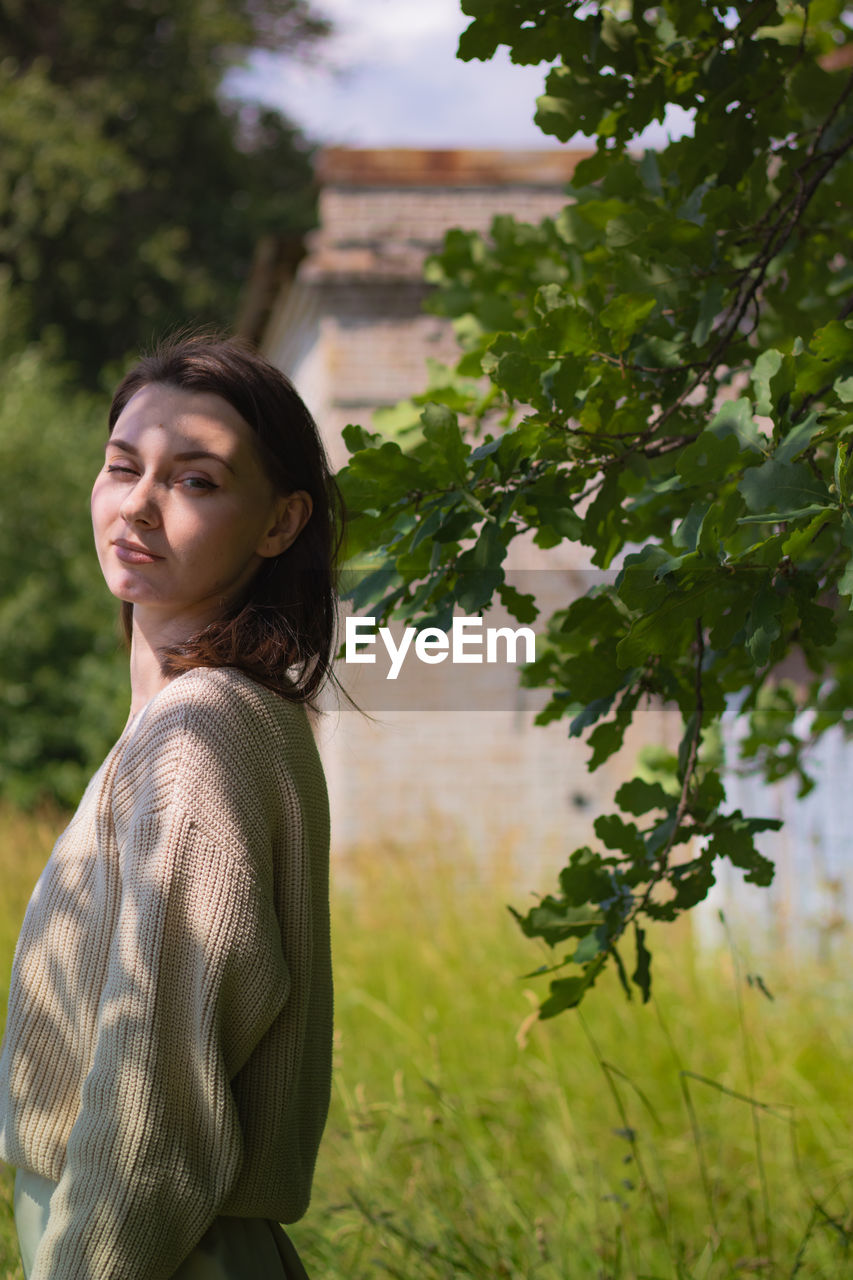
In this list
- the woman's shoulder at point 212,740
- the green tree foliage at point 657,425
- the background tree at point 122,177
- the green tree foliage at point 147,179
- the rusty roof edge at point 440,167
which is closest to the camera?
the woman's shoulder at point 212,740

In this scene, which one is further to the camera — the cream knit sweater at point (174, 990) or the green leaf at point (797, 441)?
the green leaf at point (797, 441)

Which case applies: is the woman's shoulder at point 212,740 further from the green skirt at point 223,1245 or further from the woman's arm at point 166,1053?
the green skirt at point 223,1245

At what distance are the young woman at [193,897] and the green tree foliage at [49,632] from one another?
9584 mm

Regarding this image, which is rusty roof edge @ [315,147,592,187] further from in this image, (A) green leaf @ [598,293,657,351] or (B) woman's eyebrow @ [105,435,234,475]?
(B) woman's eyebrow @ [105,435,234,475]

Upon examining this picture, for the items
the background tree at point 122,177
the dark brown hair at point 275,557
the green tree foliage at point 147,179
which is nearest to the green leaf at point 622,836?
the dark brown hair at point 275,557

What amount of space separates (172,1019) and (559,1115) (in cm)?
274

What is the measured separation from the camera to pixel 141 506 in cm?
149

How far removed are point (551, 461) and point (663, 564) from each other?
44 cm

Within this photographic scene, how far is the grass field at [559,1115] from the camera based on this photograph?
2.56m

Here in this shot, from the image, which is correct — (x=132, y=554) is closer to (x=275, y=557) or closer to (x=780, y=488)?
(x=275, y=557)

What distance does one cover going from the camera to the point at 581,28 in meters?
1.85

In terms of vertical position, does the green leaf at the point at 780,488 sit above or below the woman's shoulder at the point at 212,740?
above

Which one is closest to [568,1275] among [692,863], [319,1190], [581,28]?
[319,1190]

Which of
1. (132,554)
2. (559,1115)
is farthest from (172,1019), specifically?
(559,1115)
